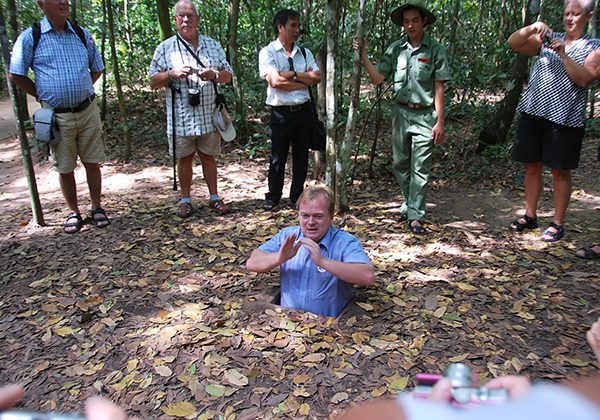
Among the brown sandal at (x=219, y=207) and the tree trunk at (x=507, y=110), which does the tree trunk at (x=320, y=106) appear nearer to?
the brown sandal at (x=219, y=207)

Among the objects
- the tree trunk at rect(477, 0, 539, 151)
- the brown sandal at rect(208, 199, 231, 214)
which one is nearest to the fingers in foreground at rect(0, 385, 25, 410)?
the brown sandal at rect(208, 199, 231, 214)

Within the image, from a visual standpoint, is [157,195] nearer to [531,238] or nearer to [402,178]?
[402,178]

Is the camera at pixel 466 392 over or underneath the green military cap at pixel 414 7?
underneath

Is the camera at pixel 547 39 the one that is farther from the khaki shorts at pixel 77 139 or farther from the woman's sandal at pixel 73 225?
the woman's sandal at pixel 73 225

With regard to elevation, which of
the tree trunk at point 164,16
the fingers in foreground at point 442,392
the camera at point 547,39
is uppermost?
the tree trunk at point 164,16

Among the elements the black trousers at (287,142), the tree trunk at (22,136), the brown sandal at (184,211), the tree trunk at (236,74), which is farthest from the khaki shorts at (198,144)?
the tree trunk at (236,74)

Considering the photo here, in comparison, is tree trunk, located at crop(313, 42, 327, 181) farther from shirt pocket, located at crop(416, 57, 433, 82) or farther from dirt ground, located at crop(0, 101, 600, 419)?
shirt pocket, located at crop(416, 57, 433, 82)

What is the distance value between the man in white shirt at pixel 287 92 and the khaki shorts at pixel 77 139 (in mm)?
1813

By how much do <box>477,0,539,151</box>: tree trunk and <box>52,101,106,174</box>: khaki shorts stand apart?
5414 millimetres

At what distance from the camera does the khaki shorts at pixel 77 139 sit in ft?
14.7

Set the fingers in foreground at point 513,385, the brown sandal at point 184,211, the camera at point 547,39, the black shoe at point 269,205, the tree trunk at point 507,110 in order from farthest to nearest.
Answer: the tree trunk at point 507,110 < the black shoe at point 269,205 < the brown sandal at point 184,211 < the camera at point 547,39 < the fingers in foreground at point 513,385

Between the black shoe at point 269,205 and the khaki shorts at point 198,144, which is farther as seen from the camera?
the black shoe at point 269,205

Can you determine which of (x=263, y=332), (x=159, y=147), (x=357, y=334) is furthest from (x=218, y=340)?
(x=159, y=147)

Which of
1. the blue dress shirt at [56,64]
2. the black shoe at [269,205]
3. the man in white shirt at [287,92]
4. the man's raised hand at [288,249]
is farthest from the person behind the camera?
the black shoe at [269,205]
